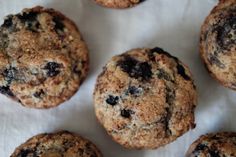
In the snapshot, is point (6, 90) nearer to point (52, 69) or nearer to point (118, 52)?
point (52, 69)

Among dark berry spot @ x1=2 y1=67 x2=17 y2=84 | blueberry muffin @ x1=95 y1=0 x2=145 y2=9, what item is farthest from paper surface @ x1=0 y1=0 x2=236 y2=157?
dark berry spot @ x1=2 y1=67 x2=17 y2=84

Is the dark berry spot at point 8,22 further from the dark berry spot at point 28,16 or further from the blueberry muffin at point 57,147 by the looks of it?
the blueberry muffin at point 57,147

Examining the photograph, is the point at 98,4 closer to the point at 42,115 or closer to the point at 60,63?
the point at 60,63

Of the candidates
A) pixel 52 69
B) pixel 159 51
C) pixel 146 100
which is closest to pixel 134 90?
pixel 146 100

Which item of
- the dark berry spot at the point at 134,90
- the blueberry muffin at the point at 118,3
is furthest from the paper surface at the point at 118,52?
the dark berry spot at the point at 134,90

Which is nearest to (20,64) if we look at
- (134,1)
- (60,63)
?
(60,63)
